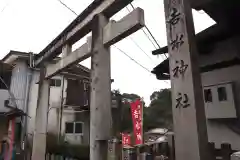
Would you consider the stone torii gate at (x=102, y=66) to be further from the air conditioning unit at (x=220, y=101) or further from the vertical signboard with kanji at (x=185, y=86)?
the air conditioning unit at (x=220, y=101)

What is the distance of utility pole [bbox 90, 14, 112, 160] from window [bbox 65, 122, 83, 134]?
1434 centimetres

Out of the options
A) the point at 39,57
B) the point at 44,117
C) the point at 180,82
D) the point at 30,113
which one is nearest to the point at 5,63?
the point at 30,113

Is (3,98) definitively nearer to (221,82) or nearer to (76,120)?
(76,120)

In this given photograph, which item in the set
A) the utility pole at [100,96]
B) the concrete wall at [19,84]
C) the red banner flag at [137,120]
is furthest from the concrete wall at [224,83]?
the concrete wall at [19,84]

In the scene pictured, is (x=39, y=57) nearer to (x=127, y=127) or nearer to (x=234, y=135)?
(x=234, y=135)

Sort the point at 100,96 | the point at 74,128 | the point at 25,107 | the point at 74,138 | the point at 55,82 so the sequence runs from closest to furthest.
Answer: the point at 100,96
the point at 25,107
the point at 74,138
the point at 74,128
the point at 55,82

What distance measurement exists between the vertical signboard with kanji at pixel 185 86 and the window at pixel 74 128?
16.8 meters

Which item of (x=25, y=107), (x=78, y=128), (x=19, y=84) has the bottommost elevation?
(x=78, y=128)

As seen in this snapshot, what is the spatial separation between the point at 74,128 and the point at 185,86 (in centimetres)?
1714

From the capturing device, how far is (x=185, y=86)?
3.37m

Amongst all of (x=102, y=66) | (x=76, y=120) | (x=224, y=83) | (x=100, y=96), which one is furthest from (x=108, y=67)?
(x=76, y=120)

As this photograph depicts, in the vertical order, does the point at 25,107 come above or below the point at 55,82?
below

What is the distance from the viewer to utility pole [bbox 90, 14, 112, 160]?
5.26 meters

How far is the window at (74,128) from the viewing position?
1911 cm
